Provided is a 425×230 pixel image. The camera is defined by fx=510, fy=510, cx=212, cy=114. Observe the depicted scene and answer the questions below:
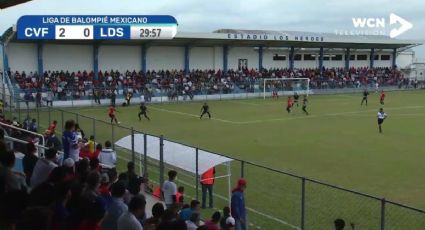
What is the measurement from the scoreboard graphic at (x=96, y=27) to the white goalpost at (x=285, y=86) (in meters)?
13.6

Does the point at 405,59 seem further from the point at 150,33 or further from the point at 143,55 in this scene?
the point at 150,33

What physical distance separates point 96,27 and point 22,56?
7.98 m

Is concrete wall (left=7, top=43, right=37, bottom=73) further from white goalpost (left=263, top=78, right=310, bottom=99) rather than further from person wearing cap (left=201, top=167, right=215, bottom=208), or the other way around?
person wearing cap (left=201, top=167, right=215, bottom=208)

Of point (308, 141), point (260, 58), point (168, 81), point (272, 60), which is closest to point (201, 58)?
point (260, 58)

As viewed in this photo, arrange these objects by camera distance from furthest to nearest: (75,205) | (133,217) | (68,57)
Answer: (68,57) → (133,217) → (75,205)

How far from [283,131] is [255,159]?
8632 mm

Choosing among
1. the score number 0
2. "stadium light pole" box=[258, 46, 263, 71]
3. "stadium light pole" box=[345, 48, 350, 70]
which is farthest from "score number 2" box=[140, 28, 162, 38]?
"stadium light pole" box=[345, 48, 350, 70]

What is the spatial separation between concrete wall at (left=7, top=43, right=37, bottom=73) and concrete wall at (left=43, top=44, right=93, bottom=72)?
3.42ft

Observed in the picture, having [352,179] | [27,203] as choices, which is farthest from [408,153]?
[27,203]

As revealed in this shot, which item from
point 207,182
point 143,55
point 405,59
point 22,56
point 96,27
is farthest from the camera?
point 405,59

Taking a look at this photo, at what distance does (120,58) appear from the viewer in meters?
52.2

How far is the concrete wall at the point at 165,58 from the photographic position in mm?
54469

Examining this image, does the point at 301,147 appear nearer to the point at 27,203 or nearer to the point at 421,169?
the point at 421,169

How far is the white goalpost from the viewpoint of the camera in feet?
185
